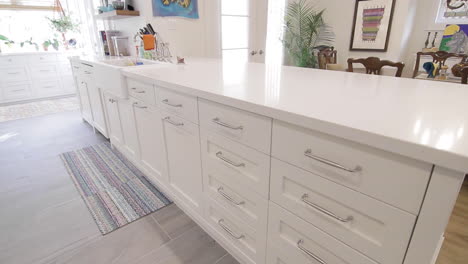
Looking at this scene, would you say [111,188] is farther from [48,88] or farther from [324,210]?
[48,88]

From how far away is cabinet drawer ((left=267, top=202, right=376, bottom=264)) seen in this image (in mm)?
755

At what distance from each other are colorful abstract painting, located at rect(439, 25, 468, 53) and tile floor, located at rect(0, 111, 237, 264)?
334 cm

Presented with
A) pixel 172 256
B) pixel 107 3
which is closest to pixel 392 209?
pixel 172 256

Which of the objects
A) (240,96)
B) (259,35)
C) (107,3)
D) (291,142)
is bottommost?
(291,142)

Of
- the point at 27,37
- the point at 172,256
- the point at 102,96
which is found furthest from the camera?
the point at 27,37

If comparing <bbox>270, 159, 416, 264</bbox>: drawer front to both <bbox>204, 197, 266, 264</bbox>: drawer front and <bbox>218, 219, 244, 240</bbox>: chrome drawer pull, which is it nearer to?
<bbox>204, 197, 266, 264</bbox>: drawer front

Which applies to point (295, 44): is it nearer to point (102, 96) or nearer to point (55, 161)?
point (102, 96)

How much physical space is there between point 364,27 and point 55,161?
4.02 m

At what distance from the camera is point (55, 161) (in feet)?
8.18

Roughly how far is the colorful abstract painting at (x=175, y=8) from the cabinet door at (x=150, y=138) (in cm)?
116

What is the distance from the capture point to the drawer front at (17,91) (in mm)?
4504

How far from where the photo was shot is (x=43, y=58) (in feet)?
15.6

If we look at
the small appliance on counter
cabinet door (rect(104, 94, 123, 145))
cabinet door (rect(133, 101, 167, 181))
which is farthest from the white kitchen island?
the small appliance on counter

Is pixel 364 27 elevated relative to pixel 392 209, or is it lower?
elevated
